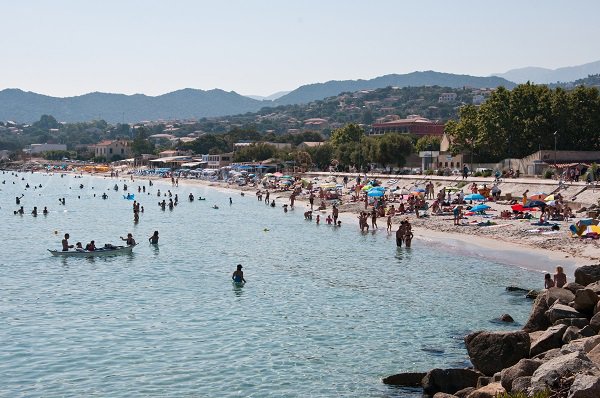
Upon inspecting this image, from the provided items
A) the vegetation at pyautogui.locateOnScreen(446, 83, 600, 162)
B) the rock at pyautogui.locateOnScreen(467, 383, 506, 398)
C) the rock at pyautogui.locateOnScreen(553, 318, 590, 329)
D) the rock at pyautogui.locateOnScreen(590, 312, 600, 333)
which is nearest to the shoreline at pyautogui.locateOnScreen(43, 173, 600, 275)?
the rock at pyautogui.locateOnScreen(553, 318, 590, 329)

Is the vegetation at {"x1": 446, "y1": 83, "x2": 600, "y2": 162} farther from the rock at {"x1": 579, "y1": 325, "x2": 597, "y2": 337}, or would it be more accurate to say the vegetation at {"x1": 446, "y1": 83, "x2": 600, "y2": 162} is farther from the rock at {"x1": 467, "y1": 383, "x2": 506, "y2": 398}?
the rock at {"x1": 467, "y1": 383, "x2": 506, "y2": 398}

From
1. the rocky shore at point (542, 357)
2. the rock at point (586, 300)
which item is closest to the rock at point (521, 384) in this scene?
the rocky shore at point (542, 357)

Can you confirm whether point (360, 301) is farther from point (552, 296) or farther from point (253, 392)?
point (253, 392)

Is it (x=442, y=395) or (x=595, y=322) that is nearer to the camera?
(x=442, y=395)

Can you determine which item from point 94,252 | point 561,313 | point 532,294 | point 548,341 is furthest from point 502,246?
point 548,341

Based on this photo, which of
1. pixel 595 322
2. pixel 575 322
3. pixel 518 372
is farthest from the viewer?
pixel 575 322

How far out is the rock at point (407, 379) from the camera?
1731 centimetres

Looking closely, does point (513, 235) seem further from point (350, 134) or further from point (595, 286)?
point (350, 134)

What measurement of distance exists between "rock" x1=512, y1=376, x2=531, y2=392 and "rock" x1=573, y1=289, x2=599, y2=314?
21.7 feet

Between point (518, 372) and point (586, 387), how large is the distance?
2.56 meters

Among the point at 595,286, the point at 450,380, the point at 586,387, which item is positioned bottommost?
the point at 450,380

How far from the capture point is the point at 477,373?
16250mm

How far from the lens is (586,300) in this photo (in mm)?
18922

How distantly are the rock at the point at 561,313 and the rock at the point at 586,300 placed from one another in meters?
0.21
